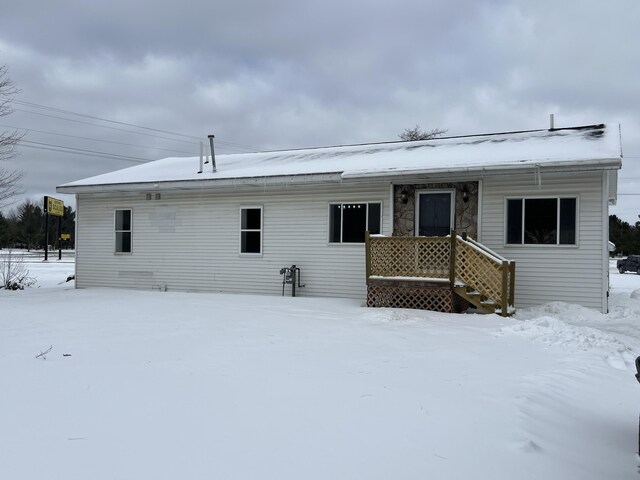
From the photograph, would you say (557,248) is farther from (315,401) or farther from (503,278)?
(315,401)

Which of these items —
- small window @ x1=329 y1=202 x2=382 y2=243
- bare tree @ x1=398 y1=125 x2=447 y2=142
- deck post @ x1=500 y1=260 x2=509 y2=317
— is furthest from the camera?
bare tree @ x1=398 y1=125 x2=447 y2=142

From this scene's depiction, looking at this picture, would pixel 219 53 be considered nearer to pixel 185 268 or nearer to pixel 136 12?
pixel 136 12

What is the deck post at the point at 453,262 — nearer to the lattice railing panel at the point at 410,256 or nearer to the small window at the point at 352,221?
the lattice railing panel at the point at 410,256

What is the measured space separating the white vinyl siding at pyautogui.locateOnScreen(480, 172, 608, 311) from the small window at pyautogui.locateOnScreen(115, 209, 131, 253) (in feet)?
33.0

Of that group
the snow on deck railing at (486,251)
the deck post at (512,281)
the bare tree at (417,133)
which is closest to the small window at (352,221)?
the snow on deck railing at (486,251)

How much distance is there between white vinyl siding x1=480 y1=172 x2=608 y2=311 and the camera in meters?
9.67

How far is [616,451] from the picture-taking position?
3213mm

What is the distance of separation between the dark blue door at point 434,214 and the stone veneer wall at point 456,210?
0.16 metres

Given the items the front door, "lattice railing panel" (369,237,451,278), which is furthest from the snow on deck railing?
the front door

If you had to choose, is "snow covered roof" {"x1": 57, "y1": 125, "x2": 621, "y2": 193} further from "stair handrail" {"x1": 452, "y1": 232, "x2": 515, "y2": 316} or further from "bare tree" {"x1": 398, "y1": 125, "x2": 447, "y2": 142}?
"bare tree" {"x1": 398, "y1": 125, "x2": 447, "y2": 142}

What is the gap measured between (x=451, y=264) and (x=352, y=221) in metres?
3.18

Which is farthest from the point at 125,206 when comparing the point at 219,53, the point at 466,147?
the point at 466,147

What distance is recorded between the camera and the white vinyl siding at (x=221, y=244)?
12.0 metres

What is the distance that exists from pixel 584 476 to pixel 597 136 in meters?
10.1
